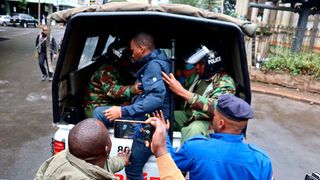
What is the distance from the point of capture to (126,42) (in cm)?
382

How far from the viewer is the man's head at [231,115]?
1.84 meters

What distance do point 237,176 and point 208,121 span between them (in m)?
1.17

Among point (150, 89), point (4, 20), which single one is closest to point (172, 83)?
point (150, 89)

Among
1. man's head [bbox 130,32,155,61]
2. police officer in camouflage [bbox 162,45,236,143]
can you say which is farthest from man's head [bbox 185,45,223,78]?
man's head [bbox 130,32,155,61]

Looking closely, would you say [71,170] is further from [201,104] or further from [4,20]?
[4,20]

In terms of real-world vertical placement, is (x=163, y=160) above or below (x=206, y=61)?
below

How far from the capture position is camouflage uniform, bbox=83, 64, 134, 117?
10.7 feet

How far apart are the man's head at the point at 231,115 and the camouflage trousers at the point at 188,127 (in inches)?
37.4

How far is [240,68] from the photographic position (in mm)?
3111

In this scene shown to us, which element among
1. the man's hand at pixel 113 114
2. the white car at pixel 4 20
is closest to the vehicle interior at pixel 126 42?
the man's hand at pixel 113 114

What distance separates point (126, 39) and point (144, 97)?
1.30 m

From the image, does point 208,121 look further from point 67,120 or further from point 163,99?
point 67,120

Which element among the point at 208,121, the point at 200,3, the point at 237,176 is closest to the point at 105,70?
the point at 208,121

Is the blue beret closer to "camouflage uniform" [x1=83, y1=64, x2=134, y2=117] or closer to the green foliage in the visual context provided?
"camouflage uniform" [x1=83, y1=64, x2=134, y2=117]
